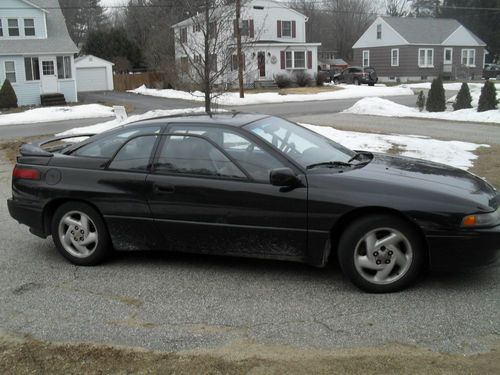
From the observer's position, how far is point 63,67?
36.0 metres

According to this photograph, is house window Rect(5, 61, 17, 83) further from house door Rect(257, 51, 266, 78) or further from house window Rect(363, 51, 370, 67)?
house window Rect(363, 51, 370, 67)

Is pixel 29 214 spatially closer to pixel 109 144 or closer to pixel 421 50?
pixel 109 144

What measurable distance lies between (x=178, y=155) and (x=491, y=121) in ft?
53.5

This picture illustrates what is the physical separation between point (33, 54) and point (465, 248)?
3450 centimetres

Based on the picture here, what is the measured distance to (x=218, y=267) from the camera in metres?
5.24

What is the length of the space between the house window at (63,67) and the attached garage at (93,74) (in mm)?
12619

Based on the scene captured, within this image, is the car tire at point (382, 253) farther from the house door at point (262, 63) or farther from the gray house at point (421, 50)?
the gray house at point (421, 50)

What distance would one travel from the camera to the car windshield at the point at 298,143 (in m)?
5.00

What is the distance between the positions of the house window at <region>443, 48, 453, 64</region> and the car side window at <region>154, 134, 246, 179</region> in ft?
178

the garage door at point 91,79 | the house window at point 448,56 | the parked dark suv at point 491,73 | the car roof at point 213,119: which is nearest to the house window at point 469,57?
the parked dark suv at point 491,73

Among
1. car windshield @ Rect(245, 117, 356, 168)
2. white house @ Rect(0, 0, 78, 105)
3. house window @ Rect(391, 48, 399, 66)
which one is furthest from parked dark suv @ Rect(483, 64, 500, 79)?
car windshield @ Rect(245, 117, 356, 168)

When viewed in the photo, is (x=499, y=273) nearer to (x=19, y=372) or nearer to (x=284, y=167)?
(x=284, y=167)

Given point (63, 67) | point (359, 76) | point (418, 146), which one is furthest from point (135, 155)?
point (359, 76)

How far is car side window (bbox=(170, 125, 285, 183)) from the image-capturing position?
4.76 m
